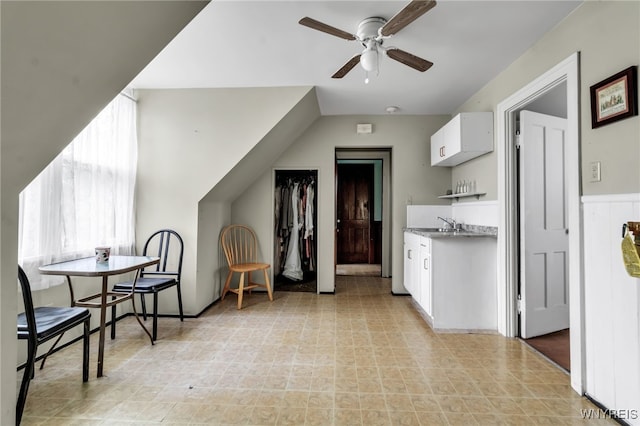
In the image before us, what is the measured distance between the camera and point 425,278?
2979 mm

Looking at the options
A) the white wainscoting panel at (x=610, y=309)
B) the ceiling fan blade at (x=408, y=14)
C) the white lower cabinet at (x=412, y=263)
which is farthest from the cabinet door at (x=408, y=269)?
the ceiling fan blade at (x=408, y=14)

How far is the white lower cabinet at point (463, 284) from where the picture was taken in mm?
2779

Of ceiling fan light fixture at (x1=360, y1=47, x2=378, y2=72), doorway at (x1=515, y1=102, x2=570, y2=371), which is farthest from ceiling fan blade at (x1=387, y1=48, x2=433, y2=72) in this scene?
doorway at (x1=515, y1=102, x2=570, y2=371)

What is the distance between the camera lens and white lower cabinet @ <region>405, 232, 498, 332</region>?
109 inches

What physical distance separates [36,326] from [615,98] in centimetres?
337

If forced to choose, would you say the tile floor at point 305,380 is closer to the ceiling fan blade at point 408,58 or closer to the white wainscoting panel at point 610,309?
the white wainscoting panel at point 610,309

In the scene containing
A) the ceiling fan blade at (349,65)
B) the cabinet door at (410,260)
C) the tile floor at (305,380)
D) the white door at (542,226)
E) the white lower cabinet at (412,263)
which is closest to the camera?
the tile floor at (305,380)

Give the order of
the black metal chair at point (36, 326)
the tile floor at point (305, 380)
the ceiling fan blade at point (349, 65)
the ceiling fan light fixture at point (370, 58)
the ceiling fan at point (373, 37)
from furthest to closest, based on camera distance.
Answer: the ceiling fan blade at point (349, 65)
the ceiling fan light fixture at point (370, 58)
the ceiling fan at point (373, 37)
the tile floor at point (305, 380)
the black metal chair at point (36, 326)

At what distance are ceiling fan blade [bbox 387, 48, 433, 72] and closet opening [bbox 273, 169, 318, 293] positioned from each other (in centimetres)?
258

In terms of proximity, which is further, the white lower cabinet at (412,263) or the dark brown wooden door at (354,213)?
the dark brown wooden door at (354,213)

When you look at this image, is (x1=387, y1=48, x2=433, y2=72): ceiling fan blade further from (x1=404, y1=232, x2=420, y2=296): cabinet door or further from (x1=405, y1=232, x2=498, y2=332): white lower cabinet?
(x1=404, y1=232, x2=420, y2=296): cabinet door

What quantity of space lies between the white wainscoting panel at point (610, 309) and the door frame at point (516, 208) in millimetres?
44

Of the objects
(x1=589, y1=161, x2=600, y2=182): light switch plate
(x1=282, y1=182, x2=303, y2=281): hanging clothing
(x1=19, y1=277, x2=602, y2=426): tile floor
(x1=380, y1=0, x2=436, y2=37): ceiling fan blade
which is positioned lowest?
(x1=19, y1=277, x2=602, y2=426): tile floor

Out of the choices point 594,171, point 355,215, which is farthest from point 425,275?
point 355,215
